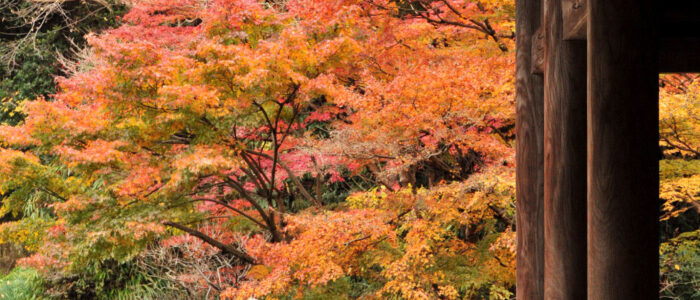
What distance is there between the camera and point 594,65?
5.04 feet

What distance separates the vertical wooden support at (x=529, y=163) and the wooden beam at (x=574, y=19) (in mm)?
589

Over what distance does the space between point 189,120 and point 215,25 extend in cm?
138

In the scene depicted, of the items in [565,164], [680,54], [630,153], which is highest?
[680,54]

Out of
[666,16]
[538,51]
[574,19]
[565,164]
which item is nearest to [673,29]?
[666,16]

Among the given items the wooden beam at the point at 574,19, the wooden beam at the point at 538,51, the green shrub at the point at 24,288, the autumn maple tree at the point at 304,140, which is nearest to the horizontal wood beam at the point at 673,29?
the wooden beam at the point at 574,19

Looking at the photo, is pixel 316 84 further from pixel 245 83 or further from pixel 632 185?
pixel 632 185

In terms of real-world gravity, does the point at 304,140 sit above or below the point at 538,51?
below

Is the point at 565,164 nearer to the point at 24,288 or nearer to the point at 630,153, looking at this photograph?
the point at 630,153

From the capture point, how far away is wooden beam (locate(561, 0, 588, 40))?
1.79 metres

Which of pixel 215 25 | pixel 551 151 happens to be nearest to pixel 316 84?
pixel 215 25

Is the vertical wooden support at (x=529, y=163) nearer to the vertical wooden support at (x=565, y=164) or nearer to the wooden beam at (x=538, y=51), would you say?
the wooden beam at (x=538, y=51)

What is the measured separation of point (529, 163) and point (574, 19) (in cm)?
87

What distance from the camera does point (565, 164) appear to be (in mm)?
1970

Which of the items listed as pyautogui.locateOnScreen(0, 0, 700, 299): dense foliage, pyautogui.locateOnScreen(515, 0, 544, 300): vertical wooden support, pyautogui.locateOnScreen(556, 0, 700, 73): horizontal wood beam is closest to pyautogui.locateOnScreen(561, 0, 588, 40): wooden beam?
pyautogui.locateOnScreen(556, 0, 700, 73): horizontal wood beam
